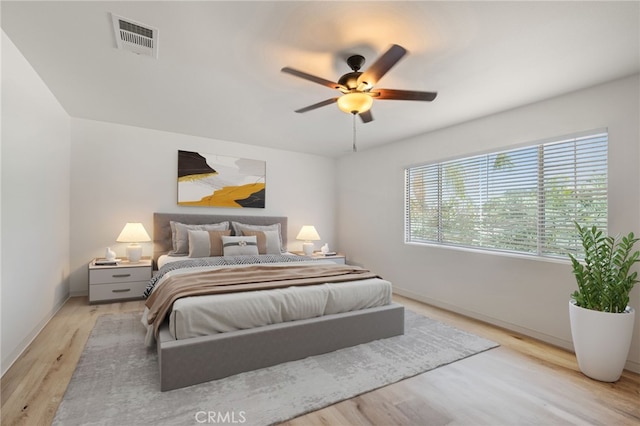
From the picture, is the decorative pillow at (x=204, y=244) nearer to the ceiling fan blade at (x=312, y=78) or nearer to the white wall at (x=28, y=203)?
the white wall at (x=28, y=203)

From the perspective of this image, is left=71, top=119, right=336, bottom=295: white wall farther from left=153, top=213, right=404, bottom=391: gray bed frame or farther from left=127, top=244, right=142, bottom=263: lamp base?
left=153, top=213, right=404, bottom=391: gray bed frame

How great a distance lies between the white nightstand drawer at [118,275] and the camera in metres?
3.69

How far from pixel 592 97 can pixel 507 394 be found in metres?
2.61

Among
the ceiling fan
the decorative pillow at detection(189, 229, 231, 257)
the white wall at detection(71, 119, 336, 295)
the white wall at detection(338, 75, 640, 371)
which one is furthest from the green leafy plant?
the white wall at detection(71, 119, 336, 295)

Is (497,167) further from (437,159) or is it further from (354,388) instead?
(354,388)

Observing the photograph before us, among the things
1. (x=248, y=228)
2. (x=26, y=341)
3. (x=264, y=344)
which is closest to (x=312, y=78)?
(x=264, y=344)

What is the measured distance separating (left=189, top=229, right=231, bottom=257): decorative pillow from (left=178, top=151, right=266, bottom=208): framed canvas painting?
0.79 meters

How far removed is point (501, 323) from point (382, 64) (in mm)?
2970

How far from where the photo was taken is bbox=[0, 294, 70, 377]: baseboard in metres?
2.16

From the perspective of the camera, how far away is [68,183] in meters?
3.86

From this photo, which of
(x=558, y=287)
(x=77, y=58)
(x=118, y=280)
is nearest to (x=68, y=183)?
(x=118, y=280)

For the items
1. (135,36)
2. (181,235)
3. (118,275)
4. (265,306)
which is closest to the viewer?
(135,36)

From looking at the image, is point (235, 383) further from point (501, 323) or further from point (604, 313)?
point (501, 323)

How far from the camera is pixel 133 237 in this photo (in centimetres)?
389
